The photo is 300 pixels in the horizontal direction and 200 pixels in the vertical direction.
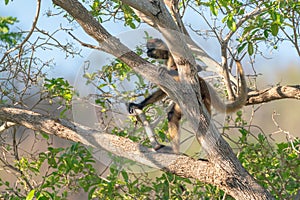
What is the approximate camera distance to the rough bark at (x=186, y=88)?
3.00 meters

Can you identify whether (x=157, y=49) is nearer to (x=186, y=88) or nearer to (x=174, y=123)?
(x=174, y=123)

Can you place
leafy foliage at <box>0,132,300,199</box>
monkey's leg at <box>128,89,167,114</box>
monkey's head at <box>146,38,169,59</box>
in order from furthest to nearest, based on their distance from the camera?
leafy foliage at <box>0,132,300,199</box>, monkey's leg at <box>128,89,167,114</box>, monkey's head at <box>146,38,169,59</box>

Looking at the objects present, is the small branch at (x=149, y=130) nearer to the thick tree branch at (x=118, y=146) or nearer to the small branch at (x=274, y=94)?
the thick tree branch at (x=118, y=146)

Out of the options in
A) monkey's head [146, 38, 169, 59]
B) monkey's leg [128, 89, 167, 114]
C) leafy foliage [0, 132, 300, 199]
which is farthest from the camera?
leafy foliage [0, 132, 300, 199]

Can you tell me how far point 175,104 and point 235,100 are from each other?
1.79 feet

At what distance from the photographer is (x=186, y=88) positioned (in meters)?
2.99

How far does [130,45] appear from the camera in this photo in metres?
3.08

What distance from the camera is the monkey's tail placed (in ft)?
12.2

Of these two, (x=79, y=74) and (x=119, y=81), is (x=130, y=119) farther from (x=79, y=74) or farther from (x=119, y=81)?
(x=79, y=74)

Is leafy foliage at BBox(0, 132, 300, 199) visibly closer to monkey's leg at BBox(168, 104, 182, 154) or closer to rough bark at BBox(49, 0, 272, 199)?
monkey's leg at BBox(168, 104, 182, 154)

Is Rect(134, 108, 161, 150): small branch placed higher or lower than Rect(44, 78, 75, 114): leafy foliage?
lower

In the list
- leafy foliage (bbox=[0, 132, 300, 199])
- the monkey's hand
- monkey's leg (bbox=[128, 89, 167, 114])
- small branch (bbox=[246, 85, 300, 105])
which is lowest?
leafy foliage (bbox=[0, 132, 300, 199])

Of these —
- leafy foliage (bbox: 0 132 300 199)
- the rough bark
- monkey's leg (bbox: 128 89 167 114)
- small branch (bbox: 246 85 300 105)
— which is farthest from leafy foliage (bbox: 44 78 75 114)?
small branch (bbox: 246 85 300 105)

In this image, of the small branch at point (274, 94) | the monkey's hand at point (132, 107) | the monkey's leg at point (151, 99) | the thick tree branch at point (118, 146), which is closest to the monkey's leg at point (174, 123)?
the monkey's leg at point (151, 99)
